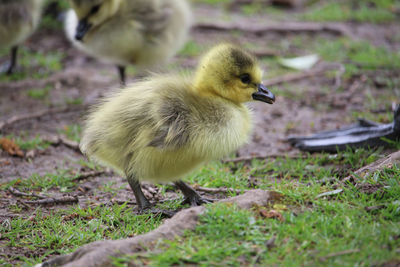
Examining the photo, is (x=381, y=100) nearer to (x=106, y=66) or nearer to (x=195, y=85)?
(x=195, y=85)

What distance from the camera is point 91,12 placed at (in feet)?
17.2

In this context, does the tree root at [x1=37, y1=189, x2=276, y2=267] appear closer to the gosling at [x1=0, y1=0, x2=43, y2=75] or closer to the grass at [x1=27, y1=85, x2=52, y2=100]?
the grass at [x1=27, y1=85, x2=52, y2=100]

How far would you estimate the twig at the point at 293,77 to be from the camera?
6155 millimetres

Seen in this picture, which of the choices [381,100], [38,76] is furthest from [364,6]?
[38,76]

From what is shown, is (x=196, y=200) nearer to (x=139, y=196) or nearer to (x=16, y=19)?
(x=139, y=196)

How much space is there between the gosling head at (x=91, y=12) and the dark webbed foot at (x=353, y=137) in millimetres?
2402

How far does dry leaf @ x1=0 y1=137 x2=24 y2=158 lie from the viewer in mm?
4430

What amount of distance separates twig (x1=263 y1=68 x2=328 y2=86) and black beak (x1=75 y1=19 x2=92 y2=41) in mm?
2283

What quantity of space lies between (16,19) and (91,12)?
4.50ft

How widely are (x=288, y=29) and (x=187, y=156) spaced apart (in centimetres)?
552

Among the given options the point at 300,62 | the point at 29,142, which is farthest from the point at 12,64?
the point at 300,62

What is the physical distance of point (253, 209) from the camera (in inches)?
111

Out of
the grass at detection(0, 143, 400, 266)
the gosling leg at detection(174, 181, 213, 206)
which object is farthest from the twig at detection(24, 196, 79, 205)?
the gosling leg at detection(174, 181, 213, 206)

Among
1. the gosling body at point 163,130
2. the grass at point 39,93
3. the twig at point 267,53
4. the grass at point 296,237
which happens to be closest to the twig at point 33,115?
the grass at point 39,93
